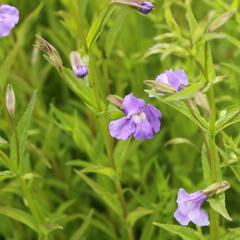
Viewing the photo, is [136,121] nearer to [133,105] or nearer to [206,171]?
[133,105]

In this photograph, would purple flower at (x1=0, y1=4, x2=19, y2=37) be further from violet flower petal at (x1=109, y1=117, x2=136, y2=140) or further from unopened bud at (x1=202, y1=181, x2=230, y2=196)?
unopened bud at (x1=202, y1=181, x2=230, y2=196)

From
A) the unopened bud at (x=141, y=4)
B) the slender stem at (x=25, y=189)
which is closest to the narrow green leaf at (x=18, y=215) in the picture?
the slender stem at (x=25, y=189)

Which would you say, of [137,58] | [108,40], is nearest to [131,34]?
[137,58]

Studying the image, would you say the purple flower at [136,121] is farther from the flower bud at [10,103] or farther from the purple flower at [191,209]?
the flower bud at [10,103]

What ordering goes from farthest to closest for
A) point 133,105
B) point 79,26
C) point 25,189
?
point 25,189, point 79,26, point 133,105

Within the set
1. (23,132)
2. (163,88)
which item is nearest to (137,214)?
(23,132)

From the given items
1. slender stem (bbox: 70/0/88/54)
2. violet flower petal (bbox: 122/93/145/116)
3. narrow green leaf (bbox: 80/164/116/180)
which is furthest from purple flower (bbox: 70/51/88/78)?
narrow green leaf (bbox: 80/164/116/180)
